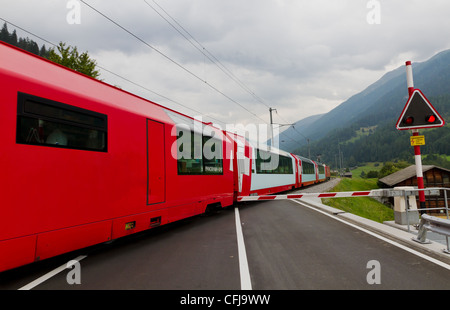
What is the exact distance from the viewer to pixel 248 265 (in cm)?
441

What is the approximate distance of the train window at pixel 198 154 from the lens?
731cm

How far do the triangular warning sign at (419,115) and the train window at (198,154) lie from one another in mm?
5480

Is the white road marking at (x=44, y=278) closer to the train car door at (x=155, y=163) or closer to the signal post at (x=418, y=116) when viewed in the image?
the train car door at (x=155, y=163)

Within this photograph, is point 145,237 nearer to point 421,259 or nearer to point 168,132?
point 168,132

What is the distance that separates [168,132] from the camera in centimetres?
673

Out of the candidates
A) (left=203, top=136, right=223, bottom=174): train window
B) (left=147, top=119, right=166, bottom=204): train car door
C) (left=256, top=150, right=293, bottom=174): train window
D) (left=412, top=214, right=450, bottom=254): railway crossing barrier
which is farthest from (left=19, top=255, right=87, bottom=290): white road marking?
(left=256, top=150, right=293, bottom=174): train window

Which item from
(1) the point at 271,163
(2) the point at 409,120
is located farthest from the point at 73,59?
(2) the point at 409,120

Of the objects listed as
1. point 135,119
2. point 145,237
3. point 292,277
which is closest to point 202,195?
point 145,237

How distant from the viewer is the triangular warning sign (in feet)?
19.9

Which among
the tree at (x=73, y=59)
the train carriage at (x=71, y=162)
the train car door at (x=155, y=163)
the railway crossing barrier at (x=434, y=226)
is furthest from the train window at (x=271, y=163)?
the tree at (x=73, y=59)
